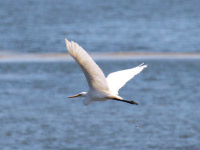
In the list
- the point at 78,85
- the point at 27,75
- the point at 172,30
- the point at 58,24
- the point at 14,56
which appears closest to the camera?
the point at 78,85

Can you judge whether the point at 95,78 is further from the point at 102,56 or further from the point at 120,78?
the point at 102,56

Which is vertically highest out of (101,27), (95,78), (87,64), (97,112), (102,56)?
(101,27)

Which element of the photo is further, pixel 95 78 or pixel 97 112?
pixel 97 112

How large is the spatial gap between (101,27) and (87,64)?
21579 millimetres

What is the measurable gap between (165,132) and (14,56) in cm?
966

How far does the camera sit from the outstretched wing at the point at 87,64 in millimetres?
7559

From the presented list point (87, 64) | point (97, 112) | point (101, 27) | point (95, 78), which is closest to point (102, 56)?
point (97, 112)

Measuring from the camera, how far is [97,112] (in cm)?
1527

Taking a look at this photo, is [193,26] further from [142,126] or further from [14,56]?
[142,126]

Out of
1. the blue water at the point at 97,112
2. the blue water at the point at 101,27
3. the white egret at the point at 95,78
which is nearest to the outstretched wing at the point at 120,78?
the white egret at the point at 95,78

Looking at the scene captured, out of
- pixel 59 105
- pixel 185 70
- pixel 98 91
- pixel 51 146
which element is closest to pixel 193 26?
pixel 185 70

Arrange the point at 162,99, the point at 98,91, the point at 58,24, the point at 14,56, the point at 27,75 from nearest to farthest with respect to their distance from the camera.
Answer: the point at 98,91 → the point at 162,99 → the point at 27,75 → the point at 14,56 → the point at 58,24

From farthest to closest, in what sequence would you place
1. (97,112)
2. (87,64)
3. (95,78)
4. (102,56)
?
(102,56), (97,112), (95,78), (87,64)

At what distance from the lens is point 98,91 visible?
8633 millimetres
